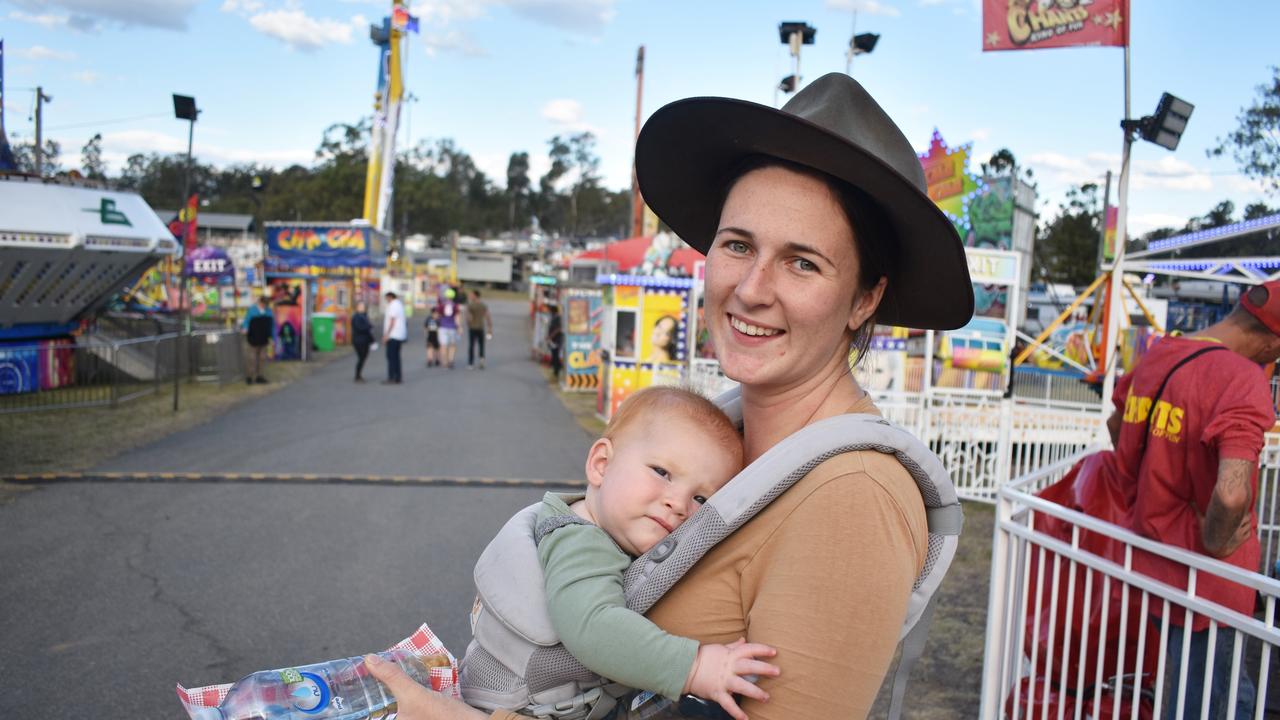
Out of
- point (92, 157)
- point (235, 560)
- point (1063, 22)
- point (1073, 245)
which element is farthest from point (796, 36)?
point (92, 157)

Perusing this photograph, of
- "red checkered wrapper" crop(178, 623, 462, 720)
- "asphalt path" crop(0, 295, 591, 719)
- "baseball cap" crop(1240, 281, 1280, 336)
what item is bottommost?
"asphalt path" crop(0, 295, 591, 719)

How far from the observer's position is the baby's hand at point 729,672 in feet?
4.03

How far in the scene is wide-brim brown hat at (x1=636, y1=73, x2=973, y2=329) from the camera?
146 cm

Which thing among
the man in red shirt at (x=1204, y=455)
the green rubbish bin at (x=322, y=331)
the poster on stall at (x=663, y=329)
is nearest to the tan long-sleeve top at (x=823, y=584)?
the man in red shirt at (x=1204, y=455)

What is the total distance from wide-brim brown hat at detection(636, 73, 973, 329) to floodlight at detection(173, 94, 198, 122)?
1543cm

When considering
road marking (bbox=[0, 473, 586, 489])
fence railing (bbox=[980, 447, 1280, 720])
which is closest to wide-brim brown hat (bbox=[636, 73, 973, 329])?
fence railing (bbox=[980, 447, 1280, 720])

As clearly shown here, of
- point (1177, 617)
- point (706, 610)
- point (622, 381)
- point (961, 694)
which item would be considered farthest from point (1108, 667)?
point (622, 381)

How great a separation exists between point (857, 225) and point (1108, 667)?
3.02 metres

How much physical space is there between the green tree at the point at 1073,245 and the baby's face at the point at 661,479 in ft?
141

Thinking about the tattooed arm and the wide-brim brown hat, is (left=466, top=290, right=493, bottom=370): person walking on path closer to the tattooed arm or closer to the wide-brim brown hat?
the tattooed arm

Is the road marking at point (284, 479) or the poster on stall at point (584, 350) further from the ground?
the poster on stall at point (584, 350)

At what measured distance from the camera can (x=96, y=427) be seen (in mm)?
11109

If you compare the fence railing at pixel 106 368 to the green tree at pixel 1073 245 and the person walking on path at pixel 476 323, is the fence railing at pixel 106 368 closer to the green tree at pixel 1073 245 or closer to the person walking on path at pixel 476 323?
the person walking on path at pixel 476 323

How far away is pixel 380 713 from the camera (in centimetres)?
158
